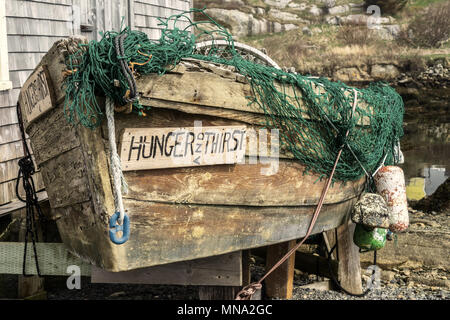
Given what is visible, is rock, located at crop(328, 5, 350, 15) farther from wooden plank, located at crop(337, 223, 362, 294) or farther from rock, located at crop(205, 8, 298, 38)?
wooden plank, located at crop(337, 223, 362, 294)

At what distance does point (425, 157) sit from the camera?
14281 mm

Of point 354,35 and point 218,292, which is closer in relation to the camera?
point 218,292

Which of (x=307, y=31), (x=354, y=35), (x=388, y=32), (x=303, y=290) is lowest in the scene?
(x=303, y=290)

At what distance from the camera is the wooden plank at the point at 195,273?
3764 mm

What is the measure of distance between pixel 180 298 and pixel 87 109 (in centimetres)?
284

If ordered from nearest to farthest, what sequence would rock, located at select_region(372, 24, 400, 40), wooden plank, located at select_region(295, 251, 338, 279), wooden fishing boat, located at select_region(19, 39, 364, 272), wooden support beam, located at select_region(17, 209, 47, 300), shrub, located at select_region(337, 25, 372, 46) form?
1. wooden fishing boat, located at select_region(19, 39, 364, 272)
2. wooden support beam, located at select_region(17, 209, 47, 300)
3. wooden plank, located at select_region(295, 251, 338, 279)
4. shrub, located at select_region(337, 25, 372, 46)
5. rock, located at select_region(372, 24, 400, 40)

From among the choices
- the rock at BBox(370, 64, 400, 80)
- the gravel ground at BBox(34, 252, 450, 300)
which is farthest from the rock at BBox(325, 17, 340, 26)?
the gravel ground at BBox(34, 252, 450, 300)

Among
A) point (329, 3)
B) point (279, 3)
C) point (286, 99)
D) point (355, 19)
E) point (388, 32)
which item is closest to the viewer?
point (286, 99)

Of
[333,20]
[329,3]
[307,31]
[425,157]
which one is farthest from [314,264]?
[329,3]

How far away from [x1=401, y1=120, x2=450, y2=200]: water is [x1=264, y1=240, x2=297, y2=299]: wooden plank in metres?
6.58

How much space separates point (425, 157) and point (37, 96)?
12.7 meters

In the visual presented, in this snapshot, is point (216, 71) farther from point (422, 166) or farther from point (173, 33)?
point (422, 166)

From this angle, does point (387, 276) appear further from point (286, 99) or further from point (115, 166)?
point (115, 166)

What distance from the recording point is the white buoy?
→ 4.33m
